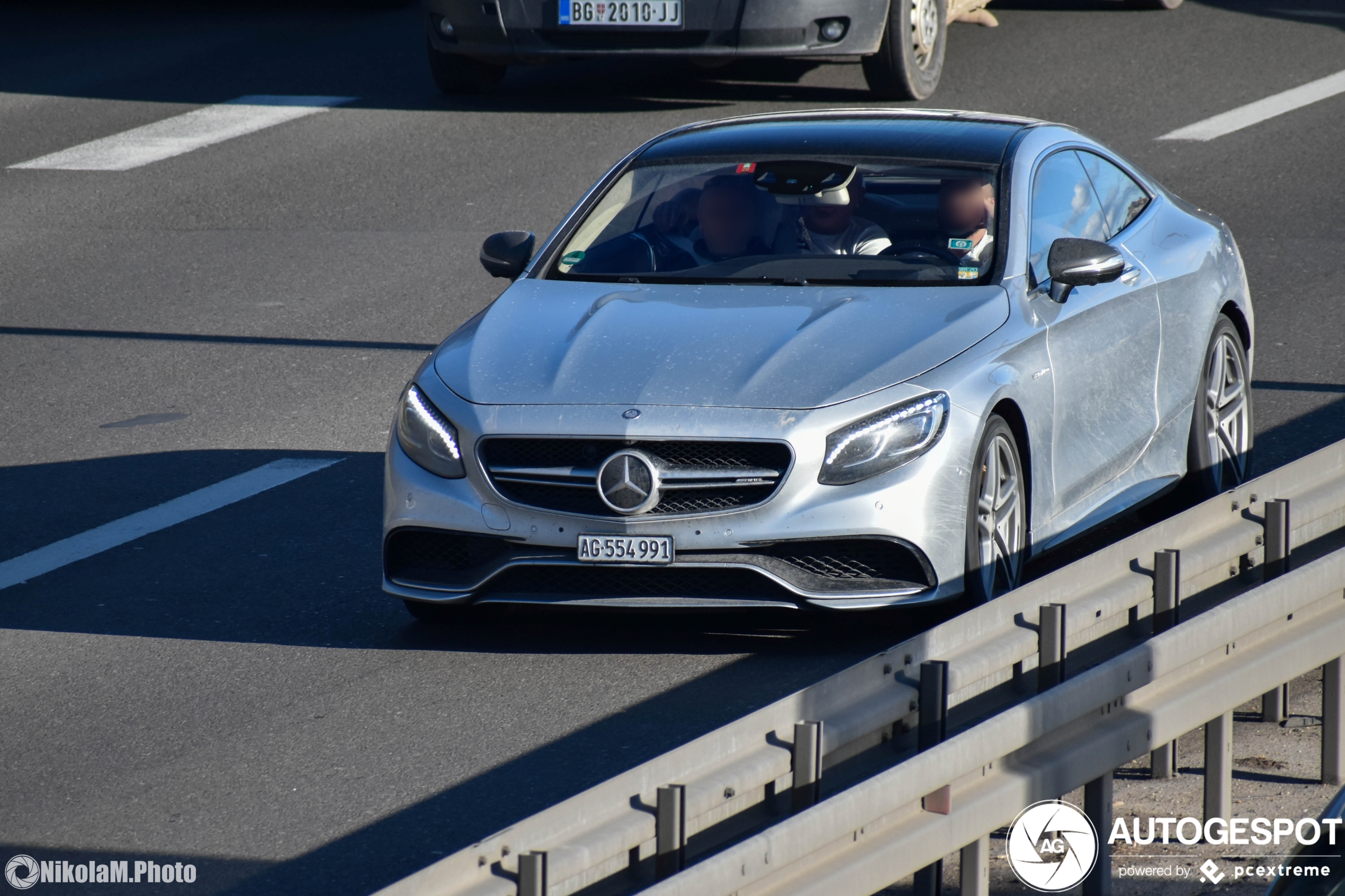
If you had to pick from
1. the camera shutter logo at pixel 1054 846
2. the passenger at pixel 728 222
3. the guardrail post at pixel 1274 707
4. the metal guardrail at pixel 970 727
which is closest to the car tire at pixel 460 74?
the passenger at pixel 728 222

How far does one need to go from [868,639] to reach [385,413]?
11.9ft

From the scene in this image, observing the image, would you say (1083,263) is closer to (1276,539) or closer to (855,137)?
(855,137)

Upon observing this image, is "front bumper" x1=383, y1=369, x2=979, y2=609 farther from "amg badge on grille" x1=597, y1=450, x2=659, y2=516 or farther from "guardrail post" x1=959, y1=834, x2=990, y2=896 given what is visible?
"guardrail post" x1=959, y1=834, x2=990, y2=896

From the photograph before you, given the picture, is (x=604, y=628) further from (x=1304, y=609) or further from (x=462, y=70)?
(x=462, y=70)

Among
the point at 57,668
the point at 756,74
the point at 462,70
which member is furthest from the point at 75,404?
the point at 756,74

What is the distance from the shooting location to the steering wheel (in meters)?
7.08

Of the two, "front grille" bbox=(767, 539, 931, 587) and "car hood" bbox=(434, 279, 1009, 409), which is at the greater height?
"car hood" bbox=(434, 279, 1009, 409)

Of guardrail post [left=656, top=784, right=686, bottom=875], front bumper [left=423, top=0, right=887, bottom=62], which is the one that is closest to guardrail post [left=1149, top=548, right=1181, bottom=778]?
guardrail post [left=656, top=784, right=686, bottom=875]

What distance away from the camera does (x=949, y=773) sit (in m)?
4.07

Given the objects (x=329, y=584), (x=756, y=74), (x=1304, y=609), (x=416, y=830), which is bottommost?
(x=756, y=74)

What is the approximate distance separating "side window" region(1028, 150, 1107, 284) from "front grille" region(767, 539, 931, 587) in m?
1.28

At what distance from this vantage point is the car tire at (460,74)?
16.7 m

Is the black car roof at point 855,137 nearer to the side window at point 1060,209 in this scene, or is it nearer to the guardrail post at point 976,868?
the side window at point 1060,209

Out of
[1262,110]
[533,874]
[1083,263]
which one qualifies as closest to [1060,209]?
[1083,263]
